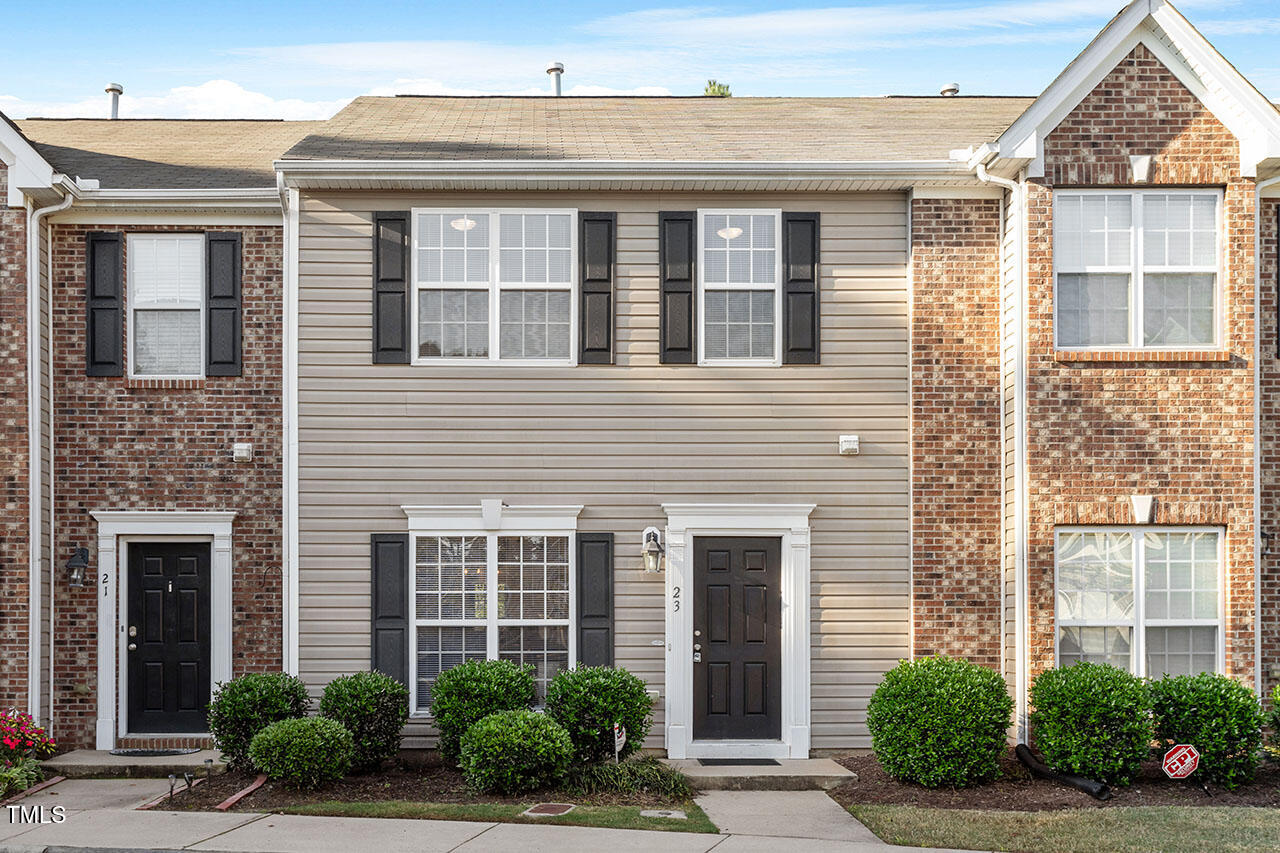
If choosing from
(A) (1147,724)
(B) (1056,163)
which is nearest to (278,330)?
(B) (1056,163)

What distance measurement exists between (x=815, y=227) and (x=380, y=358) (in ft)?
14.0

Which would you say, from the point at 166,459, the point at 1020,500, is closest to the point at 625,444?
the point at 1020,500

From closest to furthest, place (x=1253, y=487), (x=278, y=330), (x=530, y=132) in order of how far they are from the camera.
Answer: (x=1253, y=487), (x=278, y=330), (x=530, y=132)

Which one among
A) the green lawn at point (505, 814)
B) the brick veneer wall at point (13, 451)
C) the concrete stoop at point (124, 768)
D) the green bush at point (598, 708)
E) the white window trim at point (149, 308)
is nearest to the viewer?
the green lawn at point (505, 814)

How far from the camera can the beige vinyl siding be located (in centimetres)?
1099

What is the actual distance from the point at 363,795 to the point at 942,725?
4683mm

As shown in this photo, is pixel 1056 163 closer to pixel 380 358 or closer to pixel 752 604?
pixel 752 604

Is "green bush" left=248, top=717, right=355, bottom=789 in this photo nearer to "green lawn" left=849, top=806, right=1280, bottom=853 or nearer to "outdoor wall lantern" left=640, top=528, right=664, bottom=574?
"outdoor wall lantern" left=640, top=528, right=664, bottom=574

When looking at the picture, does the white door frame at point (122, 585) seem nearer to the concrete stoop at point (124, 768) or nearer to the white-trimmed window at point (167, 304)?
the concrete stoop at point (124, 768)

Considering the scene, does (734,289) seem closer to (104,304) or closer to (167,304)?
(167,304)

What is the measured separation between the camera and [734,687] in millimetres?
11023

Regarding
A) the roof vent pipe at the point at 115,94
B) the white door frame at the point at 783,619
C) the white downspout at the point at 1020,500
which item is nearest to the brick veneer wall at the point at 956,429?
the white downspout at the point at 1020,500

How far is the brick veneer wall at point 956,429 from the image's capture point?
10984 millimetres

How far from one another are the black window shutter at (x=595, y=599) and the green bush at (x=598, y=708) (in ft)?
1.93
